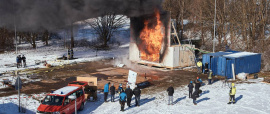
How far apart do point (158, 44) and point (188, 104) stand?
1414cm

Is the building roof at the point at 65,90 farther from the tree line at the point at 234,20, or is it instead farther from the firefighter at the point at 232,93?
the tree line at the point at 234,20

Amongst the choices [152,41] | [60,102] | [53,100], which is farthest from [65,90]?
[152,41]

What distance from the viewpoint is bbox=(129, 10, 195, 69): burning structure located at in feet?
101

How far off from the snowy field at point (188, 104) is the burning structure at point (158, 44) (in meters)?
9.61

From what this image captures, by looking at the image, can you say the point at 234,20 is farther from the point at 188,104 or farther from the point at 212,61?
the point at 188,104

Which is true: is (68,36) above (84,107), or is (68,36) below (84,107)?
above

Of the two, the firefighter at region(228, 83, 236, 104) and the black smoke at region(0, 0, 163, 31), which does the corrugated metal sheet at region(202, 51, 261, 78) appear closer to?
the firefighter at region(228, 83, 236, 104)

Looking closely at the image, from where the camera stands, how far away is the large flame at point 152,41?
103 ft

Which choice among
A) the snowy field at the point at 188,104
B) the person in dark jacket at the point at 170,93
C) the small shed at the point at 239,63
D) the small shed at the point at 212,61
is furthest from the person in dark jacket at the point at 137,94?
the small shed at the point at 212,61

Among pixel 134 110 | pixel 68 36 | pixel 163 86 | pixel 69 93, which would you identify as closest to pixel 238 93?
pixel 163 86

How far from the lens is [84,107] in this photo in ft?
59.4

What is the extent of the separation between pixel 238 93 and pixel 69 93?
1255 cm

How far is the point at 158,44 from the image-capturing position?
104 ft

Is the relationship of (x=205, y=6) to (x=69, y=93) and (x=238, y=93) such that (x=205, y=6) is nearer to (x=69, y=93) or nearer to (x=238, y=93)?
(x=238, y=93)
